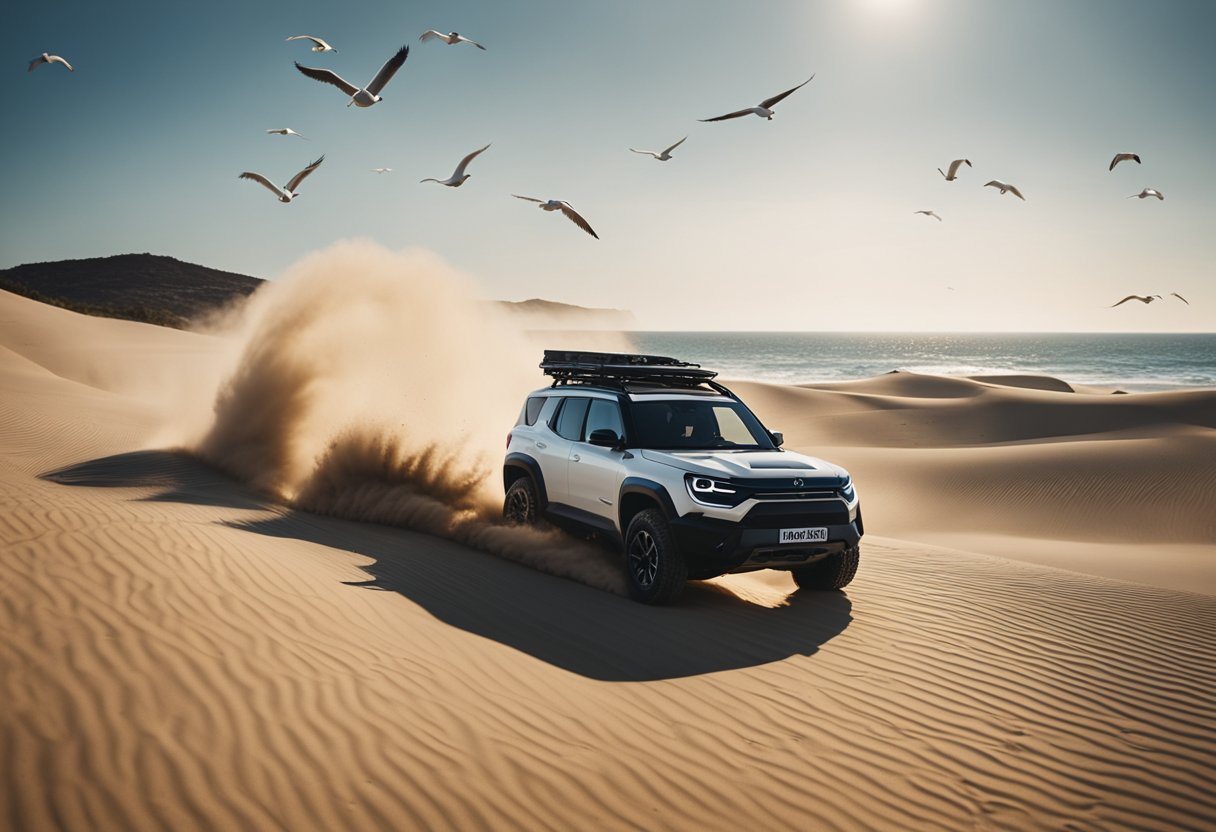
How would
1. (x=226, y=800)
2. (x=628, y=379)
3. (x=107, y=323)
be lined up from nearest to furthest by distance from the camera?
(x=226, y=800) → (x=628, y=379) → (x=107, y=323)

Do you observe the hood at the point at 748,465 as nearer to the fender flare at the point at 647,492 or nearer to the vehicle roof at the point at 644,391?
the fender flare at the point at 647,492

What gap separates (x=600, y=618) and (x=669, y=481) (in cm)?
131

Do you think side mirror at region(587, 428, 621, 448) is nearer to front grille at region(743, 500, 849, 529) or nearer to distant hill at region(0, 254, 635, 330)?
front grille at region(743, 500, 849, 529)

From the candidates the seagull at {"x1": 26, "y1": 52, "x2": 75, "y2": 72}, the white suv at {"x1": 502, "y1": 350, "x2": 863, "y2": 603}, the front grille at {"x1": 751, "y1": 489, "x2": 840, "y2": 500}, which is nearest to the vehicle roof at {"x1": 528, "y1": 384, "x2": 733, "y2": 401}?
the white suv at {"x1": 502, "y1": 350, "x2": 863, "y2": 603}

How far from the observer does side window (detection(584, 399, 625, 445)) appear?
7727 millimetres

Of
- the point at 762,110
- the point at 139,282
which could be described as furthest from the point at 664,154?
the point at 139,282

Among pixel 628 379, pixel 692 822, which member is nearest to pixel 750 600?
pixel 628 379

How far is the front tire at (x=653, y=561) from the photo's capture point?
6738 mm

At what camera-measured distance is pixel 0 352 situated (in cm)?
2784

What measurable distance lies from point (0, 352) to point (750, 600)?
102 ft

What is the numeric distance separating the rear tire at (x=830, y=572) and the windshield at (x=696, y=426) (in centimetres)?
125

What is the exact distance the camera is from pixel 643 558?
7109 millimetres

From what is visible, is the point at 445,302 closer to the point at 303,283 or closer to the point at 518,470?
the point at 303,283

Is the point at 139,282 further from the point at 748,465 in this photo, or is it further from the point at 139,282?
the point at 748,465
